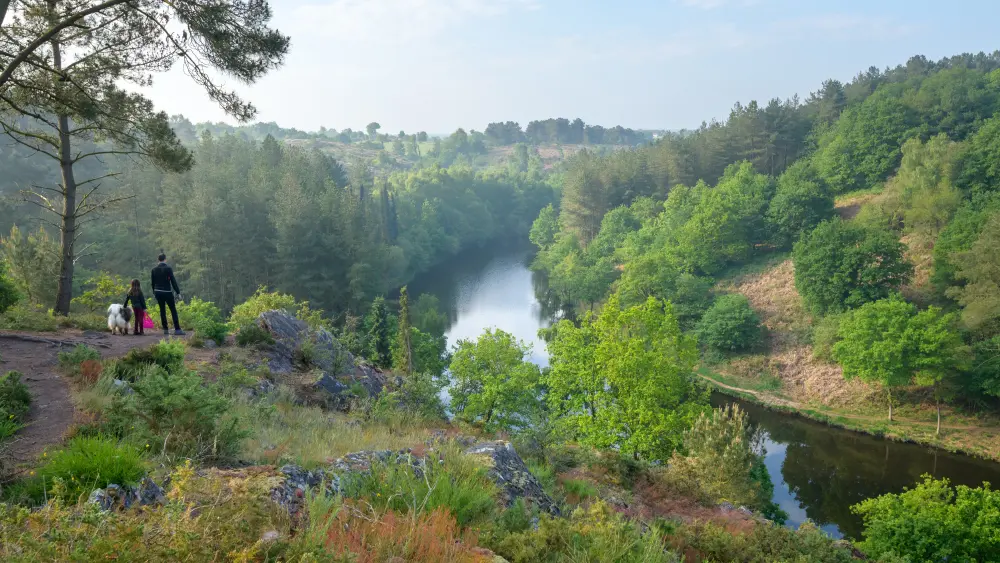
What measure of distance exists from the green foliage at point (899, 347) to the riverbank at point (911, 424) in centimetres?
119

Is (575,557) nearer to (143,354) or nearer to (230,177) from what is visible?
(143,354)

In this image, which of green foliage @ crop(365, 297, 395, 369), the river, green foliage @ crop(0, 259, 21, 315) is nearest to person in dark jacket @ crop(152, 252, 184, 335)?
green foliage @ crop(0, 259, 21, 315)

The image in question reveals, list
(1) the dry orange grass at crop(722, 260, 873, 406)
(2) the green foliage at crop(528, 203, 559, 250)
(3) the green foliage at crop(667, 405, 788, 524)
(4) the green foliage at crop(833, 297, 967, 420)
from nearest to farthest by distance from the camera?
(3) the green foliage at crop(667, 405, 788, 524) → (4) the green foliage at crop(833, 297, 967, 420) → (1) the dry orange grass at crop(722, 260, 873, 406) → (2) the green foliage at crop(528, 203, 559, 250)

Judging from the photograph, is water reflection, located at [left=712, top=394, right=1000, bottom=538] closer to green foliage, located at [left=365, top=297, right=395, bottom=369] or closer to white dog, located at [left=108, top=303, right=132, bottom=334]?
green foliage, located at [left=365, top=297, right=395, bottom=369]

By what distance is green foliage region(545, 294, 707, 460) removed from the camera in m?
20.0

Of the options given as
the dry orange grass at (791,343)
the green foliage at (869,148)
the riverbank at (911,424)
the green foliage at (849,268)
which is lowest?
the riverbank at (911,424)

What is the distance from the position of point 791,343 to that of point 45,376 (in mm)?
39746

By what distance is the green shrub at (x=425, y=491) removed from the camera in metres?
4.76

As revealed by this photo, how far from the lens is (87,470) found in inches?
165

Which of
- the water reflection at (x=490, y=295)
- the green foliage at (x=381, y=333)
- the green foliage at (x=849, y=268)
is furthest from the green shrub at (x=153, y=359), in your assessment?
the green foliage at (x=849, y=268)

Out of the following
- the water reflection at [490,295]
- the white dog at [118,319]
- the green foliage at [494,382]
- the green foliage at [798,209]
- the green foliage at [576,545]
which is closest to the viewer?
the green foliage at [576,545]

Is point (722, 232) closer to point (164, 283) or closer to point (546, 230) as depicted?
point (546, 230)

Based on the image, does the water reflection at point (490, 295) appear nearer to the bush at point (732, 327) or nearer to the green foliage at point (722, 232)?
the bush at point (732, 327)

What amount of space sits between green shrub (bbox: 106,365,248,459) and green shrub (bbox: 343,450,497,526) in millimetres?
1914
